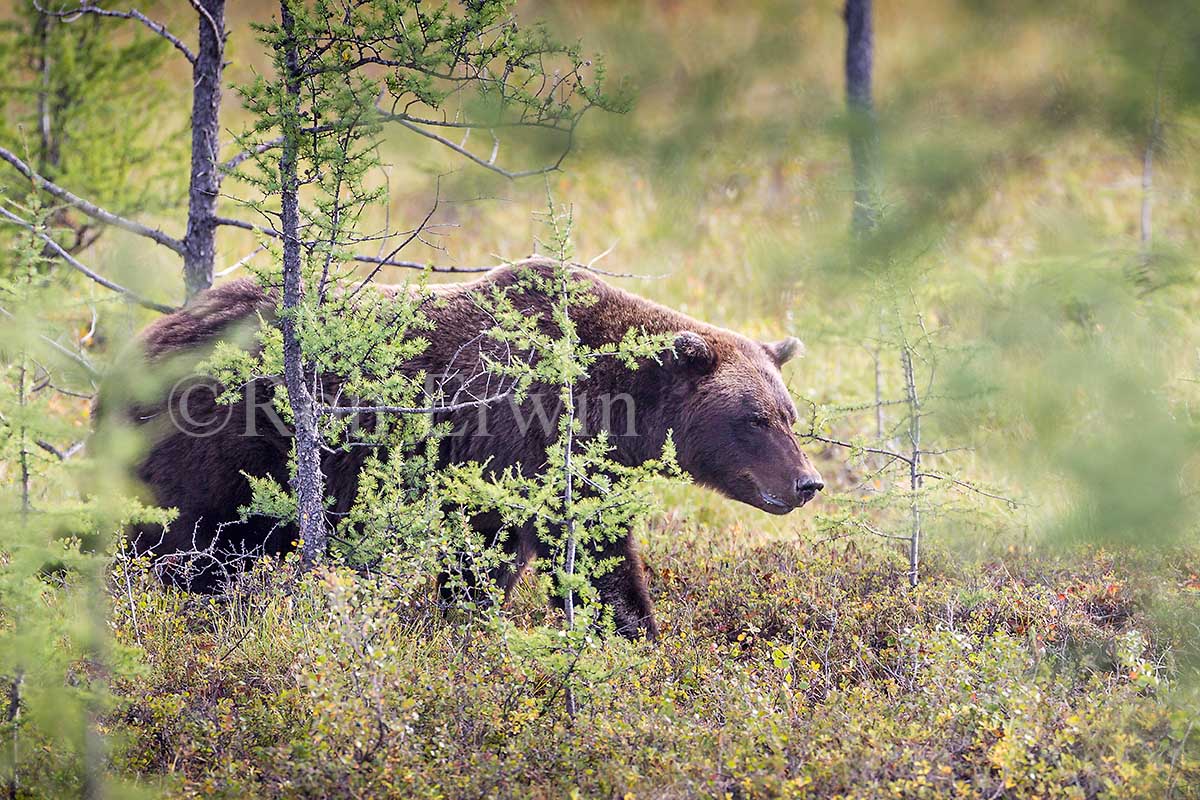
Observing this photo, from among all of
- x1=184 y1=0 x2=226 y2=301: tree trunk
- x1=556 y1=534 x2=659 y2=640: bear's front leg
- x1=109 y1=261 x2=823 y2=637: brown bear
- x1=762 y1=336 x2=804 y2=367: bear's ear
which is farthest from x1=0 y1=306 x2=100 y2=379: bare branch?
x1=762 y1=336 x2=804 y2=367: bear's ear

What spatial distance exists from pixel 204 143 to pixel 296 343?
7.50ft

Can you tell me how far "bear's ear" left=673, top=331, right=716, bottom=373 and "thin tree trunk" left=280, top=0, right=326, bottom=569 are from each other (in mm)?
2121

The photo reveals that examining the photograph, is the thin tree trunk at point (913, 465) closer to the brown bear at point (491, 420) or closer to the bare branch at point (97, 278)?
the brown bear at point (491, 420)

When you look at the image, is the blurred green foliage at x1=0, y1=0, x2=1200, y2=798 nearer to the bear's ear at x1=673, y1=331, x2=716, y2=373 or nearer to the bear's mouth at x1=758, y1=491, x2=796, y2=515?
the bear's mouth at x1=758, y1=491, x2=796, y2=515

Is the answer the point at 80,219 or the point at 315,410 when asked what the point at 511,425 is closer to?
the point at 315,410

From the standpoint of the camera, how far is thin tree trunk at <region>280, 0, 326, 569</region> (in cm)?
517

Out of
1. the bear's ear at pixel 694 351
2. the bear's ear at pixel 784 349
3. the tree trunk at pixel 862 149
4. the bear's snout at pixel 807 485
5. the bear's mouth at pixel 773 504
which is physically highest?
the tree trunk at pixel 862 149

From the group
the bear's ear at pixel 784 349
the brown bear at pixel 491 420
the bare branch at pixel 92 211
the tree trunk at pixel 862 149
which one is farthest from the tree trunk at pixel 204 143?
the tree trunk at pixel 862 149

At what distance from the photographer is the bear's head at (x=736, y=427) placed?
654 cm

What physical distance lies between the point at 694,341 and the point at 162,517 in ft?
10.9

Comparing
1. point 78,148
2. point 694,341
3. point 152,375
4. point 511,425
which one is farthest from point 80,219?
point 694,341

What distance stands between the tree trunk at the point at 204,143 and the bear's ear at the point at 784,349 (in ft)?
12.0

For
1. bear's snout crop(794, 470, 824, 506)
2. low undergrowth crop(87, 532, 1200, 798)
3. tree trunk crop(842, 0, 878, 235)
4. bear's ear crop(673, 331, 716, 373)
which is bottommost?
low undergrowth crop(87, 532, 1200, 798)

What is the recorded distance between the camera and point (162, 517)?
4.14 m
